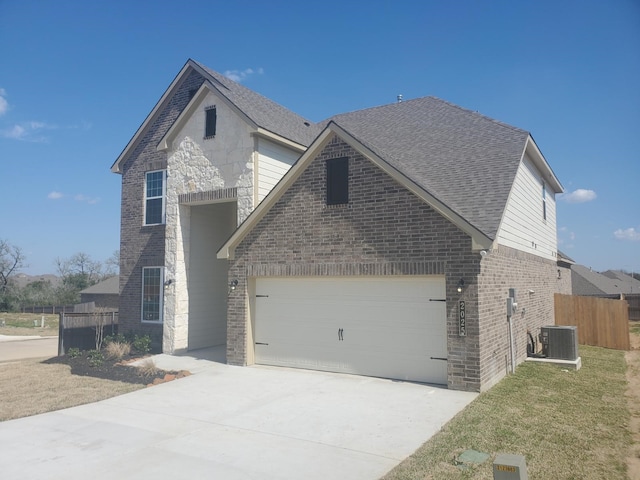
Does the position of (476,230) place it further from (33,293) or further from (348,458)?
(33,293)

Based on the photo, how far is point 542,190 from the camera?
18047 mm

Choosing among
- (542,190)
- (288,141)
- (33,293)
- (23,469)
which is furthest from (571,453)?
(33,293)

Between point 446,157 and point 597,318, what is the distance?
34.2ft

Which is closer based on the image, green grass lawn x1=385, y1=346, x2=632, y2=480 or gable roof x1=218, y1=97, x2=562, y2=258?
green grass lawn x1=385, y1=346, x2=632, y2=480

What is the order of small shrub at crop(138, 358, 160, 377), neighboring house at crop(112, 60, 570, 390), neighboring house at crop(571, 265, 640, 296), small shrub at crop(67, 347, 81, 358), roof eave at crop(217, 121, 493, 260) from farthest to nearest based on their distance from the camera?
1. neighboring house at crop(571, 265, 640, 296)
2. small shrub at crop(67, 347, 81, 358)
3. small shrub at crop(138, 358, 160, 377)
4. neighboring house at crop(112, 60, 570, 390)
5. roof eave at crop(217, 121, 493, 260)

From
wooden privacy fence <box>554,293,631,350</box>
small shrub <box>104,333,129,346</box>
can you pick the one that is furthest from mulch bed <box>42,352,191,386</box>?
wooden privacy fence <box>554,293,631,350</box>

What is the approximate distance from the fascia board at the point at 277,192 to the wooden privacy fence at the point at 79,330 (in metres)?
6.56

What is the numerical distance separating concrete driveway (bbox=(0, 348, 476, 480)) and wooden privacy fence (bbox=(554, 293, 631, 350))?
11645 millimetres

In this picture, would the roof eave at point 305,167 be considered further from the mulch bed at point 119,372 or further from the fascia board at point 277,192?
the mulch bed at point 119,372

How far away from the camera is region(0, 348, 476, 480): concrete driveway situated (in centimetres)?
632


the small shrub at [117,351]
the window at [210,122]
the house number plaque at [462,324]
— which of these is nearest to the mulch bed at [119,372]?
the small shrub at [117,351]

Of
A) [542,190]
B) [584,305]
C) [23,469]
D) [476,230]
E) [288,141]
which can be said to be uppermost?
[288,141]

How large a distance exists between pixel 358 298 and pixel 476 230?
352 centimetres

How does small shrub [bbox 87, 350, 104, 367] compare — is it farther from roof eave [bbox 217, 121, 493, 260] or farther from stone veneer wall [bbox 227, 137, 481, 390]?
roof eave [bbox 217, 121, 493, 260]
